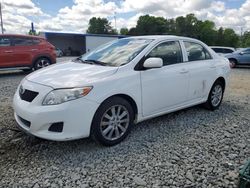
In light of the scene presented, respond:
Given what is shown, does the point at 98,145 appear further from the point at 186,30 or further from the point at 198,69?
the point at 186,30

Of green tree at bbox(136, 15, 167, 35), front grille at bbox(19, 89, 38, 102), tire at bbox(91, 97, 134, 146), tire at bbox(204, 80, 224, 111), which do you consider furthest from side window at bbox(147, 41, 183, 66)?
green tree at bbox(136, 15, 167, 35)

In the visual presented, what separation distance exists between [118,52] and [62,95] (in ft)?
4.63

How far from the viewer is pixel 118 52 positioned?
4.20 metres

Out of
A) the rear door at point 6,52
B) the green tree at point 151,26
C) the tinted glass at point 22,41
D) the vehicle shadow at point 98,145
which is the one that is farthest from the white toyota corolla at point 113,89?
the green tree at point 151,26

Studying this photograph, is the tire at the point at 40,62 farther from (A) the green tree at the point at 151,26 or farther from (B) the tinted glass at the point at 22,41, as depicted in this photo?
(A) the green tree at the point at 151,26

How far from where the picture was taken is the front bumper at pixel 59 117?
10.2 feet

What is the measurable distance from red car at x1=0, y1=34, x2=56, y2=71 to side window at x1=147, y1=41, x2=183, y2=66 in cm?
731

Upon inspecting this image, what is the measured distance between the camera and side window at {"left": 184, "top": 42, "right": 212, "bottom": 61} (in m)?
4.79

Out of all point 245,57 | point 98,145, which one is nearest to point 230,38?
point 245,57

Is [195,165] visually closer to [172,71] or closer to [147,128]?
[147,128]

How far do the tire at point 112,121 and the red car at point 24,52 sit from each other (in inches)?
301

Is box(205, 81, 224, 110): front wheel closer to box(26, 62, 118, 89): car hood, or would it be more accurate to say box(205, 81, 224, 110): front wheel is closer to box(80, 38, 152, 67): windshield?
box(80, 38, 152, 67): windshield

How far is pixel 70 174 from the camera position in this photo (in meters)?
2.95

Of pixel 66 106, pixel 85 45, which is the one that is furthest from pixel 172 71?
pixel 85 45
